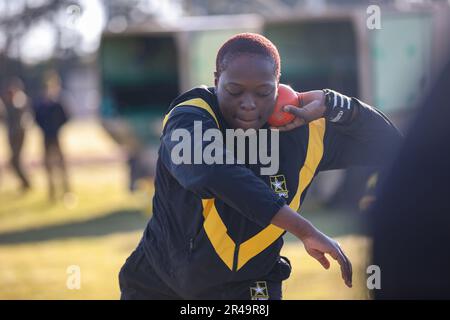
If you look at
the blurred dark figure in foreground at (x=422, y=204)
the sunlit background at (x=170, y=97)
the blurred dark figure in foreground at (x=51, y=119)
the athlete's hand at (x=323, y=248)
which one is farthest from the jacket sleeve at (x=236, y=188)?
the blurred dark figure in foreground at (x=51, y=119)

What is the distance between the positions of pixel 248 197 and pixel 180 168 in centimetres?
31

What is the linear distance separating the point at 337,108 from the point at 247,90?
18.9 inches

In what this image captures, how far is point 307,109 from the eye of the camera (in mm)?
3619

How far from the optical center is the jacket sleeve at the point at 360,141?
3.79 m

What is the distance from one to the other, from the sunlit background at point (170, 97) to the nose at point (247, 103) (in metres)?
4.11

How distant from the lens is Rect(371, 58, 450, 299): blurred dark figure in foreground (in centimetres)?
181

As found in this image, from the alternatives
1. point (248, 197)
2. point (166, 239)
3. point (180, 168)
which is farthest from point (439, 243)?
point (166, 239)

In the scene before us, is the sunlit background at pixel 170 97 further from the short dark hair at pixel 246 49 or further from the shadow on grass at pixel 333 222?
the short dark hair at pixel 246 49

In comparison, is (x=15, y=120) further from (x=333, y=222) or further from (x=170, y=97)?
(x=333, y=222)

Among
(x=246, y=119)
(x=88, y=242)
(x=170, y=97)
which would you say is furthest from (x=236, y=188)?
(x=170, y=97)

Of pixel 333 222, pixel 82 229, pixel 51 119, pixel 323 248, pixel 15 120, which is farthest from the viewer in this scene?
pixel 15 120

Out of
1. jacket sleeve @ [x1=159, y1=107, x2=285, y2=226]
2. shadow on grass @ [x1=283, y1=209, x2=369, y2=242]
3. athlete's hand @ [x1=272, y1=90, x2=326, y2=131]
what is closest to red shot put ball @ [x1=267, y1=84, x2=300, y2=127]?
athlete's hand @ [x1=272, y1=90, x2=326, y2=131]

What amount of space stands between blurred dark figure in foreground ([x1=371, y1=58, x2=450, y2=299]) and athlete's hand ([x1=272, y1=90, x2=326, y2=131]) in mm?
1725

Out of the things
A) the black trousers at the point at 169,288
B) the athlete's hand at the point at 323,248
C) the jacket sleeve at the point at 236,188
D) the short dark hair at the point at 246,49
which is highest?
the short dark hair at the point at 246,49
